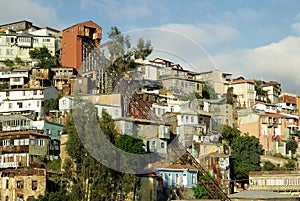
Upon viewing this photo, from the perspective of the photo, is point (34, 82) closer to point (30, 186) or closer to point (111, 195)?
point (30, 186)

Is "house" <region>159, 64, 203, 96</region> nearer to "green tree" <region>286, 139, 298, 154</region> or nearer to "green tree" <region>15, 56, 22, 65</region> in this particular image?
"green tree" <region>286, 139, 298, 154</region>

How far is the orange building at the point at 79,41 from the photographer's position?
47513mm

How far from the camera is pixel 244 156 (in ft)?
133

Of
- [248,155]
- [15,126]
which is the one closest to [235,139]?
[248,155]

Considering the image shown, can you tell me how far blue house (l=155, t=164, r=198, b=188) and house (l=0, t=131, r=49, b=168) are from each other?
7.47 meters

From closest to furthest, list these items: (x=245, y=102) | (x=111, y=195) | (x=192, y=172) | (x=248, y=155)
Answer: (x=111, y=195) → (x=192, y=172) → (x=248, y=155) → (x=245, y=102)

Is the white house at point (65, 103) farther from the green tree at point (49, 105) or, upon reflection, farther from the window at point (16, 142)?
the window at point (16, 142)

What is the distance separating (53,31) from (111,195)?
37200 millimetres

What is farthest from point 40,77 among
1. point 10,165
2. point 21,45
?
point 10,165

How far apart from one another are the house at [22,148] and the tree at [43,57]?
16057mm

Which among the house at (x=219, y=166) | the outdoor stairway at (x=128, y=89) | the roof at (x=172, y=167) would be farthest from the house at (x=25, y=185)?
the house at (x=219, y=166)

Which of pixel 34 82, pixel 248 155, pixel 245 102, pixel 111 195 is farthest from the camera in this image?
pixel 245 102

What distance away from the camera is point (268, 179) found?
1485 inches

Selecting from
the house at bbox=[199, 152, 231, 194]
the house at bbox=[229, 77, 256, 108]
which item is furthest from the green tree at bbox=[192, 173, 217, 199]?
the house at bbox=[229, 77, 256, 108]
